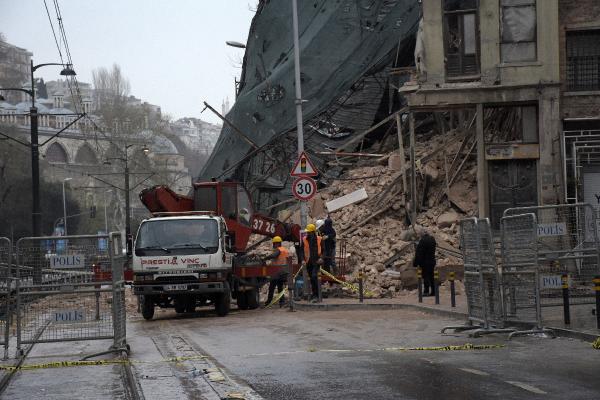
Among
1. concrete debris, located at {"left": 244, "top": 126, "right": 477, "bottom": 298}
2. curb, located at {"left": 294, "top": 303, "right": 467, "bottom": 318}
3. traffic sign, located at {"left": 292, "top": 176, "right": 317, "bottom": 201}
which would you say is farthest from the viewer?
concrete debris, located at {"left": 244, "top": 126, "right": 477, "bottom": 298}

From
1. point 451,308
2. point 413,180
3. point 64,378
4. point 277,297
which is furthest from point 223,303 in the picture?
point 64,378

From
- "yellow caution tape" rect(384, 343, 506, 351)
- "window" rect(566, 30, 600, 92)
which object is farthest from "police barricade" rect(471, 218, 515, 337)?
"window" rect(566, 30, 600, 92)

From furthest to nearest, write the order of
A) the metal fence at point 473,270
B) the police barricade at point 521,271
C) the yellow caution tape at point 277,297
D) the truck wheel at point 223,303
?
the yellow caution tape at point 277,297 < the truck wheel at point 223,303 < the metal fence at point 473,270 < the police barricade at point 521,271

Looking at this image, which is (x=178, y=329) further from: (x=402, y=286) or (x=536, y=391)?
(x=536, y=391)

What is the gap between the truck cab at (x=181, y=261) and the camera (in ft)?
75.4

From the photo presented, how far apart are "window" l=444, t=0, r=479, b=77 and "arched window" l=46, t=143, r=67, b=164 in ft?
359

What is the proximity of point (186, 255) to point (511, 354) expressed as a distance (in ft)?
36.4

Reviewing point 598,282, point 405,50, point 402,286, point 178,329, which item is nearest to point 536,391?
point 598,282

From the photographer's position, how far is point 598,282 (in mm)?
15094

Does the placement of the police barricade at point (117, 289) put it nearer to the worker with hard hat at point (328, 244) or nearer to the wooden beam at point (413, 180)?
the worker with hard hat at point (328, 244)

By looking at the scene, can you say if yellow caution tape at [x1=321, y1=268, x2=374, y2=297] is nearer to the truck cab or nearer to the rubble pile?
the rubble pile

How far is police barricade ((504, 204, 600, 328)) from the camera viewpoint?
16016mm

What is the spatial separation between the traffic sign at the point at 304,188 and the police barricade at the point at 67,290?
10616mm

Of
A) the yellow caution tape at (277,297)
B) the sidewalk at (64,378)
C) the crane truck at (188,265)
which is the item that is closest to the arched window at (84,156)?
the yellow caution tape at (277,297)
